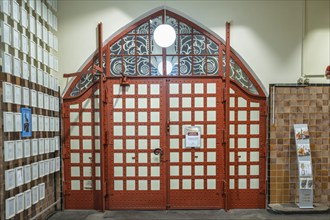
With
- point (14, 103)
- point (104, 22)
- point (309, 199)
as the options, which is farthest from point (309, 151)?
point (14, 103)

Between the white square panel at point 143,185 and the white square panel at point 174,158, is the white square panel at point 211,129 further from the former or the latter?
the white square panel at point 143,185

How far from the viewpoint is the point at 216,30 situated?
4.16 m

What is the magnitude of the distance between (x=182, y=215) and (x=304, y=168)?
1811 mm

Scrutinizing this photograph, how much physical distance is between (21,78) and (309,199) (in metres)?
4.00

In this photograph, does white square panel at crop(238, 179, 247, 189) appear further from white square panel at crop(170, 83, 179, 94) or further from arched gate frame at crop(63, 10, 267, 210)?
white square panel at crop(170, 83, 179, 94)

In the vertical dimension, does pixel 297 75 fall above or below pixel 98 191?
above

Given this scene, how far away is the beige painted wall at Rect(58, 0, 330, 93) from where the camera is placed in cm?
416

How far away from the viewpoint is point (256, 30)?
13.8 feet

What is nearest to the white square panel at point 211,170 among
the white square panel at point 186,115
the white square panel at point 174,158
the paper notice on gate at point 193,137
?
the paper notice on gate at point 193,137

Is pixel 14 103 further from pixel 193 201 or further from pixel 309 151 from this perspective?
pixel 309 151

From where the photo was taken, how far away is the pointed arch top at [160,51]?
414cm

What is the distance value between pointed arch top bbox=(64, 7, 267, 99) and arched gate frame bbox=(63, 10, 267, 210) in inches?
0.6

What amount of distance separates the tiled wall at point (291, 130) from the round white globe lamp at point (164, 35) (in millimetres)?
1629

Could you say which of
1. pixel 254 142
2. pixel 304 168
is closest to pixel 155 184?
pixel 254 142
